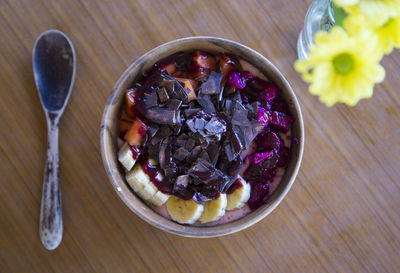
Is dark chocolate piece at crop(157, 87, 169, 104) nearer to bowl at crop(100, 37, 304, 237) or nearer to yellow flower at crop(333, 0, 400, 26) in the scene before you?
bowl at crop(100, 37, 304, 237)

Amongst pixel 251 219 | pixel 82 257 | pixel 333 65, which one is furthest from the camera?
pixel 82 257

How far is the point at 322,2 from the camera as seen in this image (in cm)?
91

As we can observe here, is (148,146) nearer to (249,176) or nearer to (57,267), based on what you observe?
(249,176)

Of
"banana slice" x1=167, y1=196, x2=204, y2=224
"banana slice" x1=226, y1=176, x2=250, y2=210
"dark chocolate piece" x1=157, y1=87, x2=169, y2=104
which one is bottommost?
"banana slice" x1=226, y1=176, x2=250, y2=210

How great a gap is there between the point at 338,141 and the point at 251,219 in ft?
1.22

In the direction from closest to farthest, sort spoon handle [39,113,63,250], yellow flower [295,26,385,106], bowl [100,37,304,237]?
1. yellow flower [295,26,385,106]
2. bowl [100,37,304,237]
3. spoon handle [39,113,63,250]

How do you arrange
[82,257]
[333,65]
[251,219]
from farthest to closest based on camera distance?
[82,257], [251,219], [333,65]


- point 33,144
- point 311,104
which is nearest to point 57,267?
point 33,144

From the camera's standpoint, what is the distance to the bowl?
33.5 inches

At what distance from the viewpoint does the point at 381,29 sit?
0.60m

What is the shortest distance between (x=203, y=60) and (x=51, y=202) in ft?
1.83

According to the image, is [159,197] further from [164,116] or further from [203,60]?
[203,60]

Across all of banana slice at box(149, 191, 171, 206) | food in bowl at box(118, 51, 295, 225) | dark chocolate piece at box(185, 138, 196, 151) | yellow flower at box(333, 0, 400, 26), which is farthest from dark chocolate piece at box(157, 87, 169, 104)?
yellow flower at box(333, 0, 400, 26)

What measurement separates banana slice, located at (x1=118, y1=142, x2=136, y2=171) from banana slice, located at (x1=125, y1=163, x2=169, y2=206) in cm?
2
